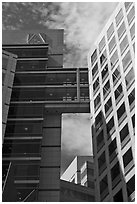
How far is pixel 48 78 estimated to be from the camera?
52.3 m

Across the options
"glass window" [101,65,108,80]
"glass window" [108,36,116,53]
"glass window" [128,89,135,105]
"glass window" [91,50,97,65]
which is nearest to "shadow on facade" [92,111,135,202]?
"glass window" [128,89,135,105]

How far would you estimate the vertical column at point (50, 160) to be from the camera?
1604 inches

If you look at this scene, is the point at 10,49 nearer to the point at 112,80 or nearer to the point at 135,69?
the point at 112,80

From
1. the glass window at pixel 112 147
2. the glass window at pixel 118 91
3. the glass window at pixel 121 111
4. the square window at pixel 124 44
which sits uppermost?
the square window at pixel 124 44

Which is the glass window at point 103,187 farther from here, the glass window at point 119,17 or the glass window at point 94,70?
the glass window at point 119,17

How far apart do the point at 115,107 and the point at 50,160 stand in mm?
11669

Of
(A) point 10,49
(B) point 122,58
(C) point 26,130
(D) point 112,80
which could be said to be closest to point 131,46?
(B) point 122,58

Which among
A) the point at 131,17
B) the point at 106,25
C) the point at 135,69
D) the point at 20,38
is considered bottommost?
the point at 135,69

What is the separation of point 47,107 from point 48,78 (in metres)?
5.71

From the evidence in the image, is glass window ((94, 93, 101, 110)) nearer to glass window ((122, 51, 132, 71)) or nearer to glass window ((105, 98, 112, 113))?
glass window ((105, 98, 112, 113))

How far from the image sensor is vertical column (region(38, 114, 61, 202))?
134 feet

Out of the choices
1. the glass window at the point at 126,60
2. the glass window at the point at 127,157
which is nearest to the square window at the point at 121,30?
the glass window at the point at 126,60

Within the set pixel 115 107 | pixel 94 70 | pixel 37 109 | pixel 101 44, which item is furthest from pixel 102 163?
pixel 101 44

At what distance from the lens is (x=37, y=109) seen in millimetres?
47750
